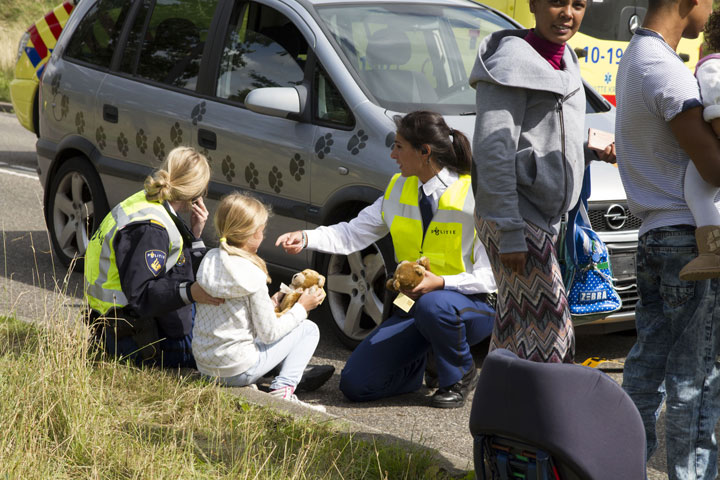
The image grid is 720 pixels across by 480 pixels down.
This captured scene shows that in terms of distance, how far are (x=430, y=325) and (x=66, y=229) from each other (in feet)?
11.2

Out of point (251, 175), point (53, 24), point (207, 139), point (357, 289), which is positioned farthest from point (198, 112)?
point (53, 24)

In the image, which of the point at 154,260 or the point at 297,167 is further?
the point at 297,167

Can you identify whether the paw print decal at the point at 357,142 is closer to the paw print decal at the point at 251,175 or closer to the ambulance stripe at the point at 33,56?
the paw print decal at the point at 251,175

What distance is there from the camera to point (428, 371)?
5.12 m

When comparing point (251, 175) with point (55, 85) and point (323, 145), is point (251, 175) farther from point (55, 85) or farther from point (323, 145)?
point (55, 85)

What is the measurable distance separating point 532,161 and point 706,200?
0.58 metres

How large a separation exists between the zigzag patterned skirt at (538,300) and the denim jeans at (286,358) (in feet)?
4.74

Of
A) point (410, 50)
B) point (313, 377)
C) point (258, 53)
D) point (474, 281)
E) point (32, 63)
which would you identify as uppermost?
point (410, 50)

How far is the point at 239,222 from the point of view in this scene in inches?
175

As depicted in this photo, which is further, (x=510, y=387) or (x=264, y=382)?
(x=264, y=382)

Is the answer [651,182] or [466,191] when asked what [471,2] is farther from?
[651,182]

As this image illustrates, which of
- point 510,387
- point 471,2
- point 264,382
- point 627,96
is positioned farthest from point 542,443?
point 471,2

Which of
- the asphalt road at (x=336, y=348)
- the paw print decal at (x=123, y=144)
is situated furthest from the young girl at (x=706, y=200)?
the paw print decal at (x=123, y=144)

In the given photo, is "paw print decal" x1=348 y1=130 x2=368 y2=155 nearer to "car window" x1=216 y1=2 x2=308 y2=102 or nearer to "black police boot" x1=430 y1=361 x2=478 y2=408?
"car window" x1=216 y1=2 x2=308 y2=102
